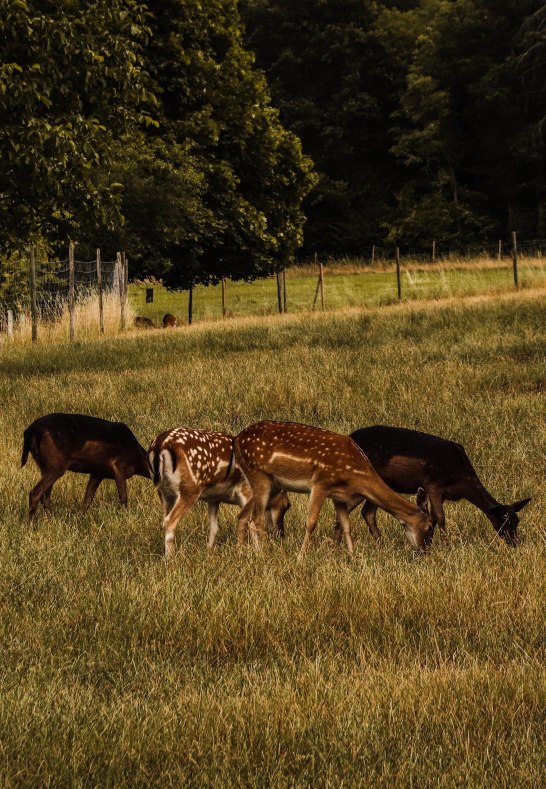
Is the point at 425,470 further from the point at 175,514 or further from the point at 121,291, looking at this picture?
the point at 121,291

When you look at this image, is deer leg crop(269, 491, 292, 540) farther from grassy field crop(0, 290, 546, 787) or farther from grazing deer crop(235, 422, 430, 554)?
grassy field crop(0, 290, 546, 787)

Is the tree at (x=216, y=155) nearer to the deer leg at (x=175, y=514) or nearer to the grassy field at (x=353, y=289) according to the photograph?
the grassy field at (x=353, y=289)

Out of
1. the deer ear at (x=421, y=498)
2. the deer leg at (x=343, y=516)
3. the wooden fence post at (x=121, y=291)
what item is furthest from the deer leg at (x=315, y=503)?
the wooden fence post at (x=121, y=291)

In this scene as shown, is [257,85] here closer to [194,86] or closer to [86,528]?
[194,86]

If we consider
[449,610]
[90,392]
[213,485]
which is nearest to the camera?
[449,610]

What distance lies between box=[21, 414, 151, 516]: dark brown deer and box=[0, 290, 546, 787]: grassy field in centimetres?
27

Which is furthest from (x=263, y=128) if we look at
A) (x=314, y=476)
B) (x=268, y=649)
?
(x=268, y=649)

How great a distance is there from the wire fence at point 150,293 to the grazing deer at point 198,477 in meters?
18.0

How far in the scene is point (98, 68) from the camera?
16.4 metres

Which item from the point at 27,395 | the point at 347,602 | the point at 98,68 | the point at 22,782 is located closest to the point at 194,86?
the point at 98,68

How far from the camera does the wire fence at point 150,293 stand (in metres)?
27.0

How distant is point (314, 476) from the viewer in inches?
312

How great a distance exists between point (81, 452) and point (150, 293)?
113 feet

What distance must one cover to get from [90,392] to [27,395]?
3.14 feet
